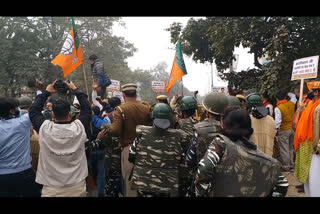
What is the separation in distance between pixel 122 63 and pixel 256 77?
23.8 metres

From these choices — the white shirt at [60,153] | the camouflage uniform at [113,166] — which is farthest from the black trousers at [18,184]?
the camouflage uniform at [113,166]

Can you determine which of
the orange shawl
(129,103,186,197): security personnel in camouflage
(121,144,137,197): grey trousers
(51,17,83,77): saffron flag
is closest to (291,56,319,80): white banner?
the orange shawl

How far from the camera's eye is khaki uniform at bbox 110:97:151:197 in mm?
3752

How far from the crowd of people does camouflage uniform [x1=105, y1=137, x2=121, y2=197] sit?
0.05 ft

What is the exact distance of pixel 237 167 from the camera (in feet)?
6.64

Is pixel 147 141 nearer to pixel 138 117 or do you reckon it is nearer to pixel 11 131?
pixel 138 117

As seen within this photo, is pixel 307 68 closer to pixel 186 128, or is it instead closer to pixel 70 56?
pixel 186 128

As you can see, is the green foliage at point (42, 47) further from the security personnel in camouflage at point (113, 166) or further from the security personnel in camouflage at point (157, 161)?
the security personnel in camouflage at point (157, 161)

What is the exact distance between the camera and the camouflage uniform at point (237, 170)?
203cm

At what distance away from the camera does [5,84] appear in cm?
2286

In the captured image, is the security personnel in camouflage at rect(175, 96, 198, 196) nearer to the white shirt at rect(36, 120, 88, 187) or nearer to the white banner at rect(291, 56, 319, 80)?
the white shirt at rect(36, 120, 88, 187)

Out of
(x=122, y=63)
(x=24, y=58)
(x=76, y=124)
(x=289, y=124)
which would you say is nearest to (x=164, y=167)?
(x=76, y=124)

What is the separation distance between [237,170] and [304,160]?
3.34 meters

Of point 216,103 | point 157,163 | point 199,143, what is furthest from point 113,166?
point 216,103
